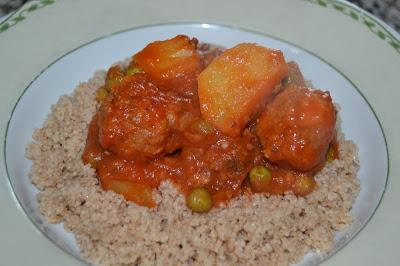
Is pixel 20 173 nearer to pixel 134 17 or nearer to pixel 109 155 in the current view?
pixel 109 155

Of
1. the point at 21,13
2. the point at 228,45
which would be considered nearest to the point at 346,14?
the point at 228,45

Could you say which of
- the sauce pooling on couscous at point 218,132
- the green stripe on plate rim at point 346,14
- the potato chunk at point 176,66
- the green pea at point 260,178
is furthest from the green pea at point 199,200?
the green stripe on plate rim at point 346,14

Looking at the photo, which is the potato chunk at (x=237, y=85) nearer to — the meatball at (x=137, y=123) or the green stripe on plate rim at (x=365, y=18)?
the meatball at (x=137, y=123)

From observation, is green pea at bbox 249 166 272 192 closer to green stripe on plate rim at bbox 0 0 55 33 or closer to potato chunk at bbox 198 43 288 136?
potato chunk at bbox 198 43 288 136

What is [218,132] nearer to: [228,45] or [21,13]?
[228,45]

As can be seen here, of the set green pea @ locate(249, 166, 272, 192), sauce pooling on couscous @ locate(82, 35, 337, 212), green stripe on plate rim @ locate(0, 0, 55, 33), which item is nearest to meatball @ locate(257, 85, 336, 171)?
sauce pooling on couscous @ locate(82, 35, 337, 212)

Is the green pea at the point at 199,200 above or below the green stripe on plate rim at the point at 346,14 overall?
below

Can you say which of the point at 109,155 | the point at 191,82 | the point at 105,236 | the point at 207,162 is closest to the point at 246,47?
the point at 191,82
